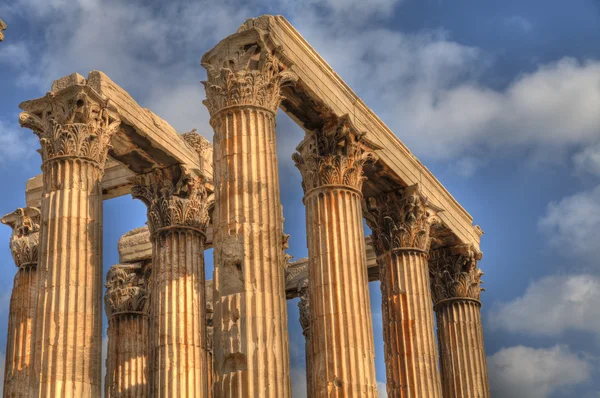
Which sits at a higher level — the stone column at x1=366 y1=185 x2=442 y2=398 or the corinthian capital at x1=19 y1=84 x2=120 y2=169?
the corinthian capital at x1=19 y1=84 x2=120 y2=169

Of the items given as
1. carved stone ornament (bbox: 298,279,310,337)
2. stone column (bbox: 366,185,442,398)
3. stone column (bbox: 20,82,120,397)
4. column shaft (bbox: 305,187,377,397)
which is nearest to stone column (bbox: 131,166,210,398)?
stone column (bbox: 20,82,120,397)

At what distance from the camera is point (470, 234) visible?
43000 mm

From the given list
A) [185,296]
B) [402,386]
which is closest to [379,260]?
[402,386]

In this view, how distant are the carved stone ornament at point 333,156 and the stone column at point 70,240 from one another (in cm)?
592

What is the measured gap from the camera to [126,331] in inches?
1544

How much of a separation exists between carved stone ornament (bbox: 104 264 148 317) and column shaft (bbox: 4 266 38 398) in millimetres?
3858

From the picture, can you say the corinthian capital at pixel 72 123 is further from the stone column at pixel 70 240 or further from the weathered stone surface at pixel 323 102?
the weathered stone surface at pixel 323 102

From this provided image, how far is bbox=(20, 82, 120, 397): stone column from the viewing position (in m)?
26.5

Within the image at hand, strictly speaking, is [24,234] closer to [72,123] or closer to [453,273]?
[72,123]

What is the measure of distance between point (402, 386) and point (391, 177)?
7.07m

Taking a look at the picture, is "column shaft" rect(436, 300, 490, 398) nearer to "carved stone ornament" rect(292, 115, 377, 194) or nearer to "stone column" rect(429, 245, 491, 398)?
"stone column" rect(429, 245, 491, 398)

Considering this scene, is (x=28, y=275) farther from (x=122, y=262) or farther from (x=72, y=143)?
(x=72, y=143)

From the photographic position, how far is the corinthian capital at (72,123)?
29.5 meters

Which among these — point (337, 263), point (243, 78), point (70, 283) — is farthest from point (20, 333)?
point (243, 78)
